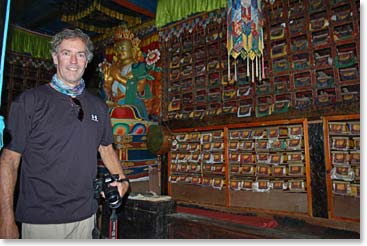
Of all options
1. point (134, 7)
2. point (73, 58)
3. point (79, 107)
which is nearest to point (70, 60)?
point (73, 58)

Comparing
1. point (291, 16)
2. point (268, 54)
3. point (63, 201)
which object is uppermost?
point (291, 16)

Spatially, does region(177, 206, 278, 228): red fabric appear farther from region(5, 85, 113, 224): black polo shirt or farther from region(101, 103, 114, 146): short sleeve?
region(5, 85, 113, 224): black polo shirt

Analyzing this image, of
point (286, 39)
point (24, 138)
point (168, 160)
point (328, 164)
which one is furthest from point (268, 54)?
point (24, 138)

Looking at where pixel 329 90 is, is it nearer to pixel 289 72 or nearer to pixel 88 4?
pixel 289 72

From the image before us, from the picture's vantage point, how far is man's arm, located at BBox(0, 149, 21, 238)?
1.25 m

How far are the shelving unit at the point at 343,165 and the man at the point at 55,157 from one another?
3.04 meters

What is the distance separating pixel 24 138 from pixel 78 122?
0.28 metres

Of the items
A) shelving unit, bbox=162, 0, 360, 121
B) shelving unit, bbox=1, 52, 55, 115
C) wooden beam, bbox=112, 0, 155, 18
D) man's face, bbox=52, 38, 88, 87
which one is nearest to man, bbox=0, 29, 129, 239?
man's face, bbox=52, 38, 88, 87

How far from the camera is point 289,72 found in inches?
159

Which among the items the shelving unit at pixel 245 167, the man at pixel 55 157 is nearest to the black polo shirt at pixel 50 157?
the man at pixel 55 157

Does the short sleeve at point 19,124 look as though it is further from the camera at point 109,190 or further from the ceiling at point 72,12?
the ceiling at point 72,12

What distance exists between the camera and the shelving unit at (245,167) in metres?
3.87

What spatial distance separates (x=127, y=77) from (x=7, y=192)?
5062 millimetres

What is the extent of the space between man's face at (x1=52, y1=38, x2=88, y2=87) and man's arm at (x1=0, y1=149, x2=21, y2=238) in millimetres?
489
